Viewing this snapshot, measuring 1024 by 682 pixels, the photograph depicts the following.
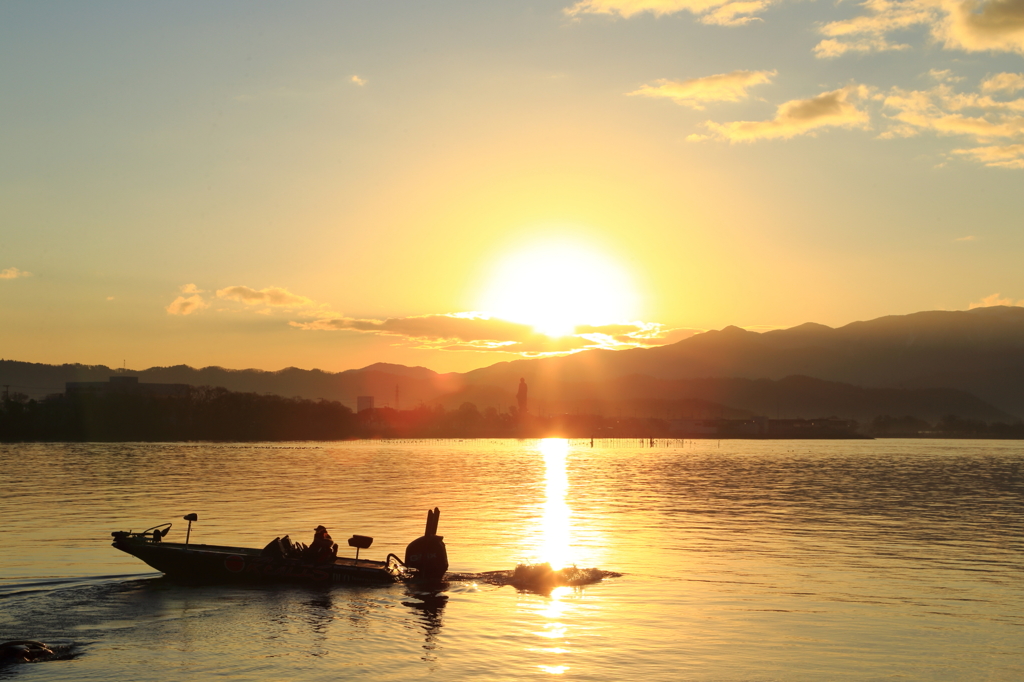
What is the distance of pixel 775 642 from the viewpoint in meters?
30.0

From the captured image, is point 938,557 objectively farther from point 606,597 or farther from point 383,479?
point 383,479

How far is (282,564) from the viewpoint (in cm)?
3906

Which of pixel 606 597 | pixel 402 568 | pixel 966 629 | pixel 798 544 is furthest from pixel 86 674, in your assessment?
pixel 798 544

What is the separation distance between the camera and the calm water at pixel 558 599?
27.2 meters

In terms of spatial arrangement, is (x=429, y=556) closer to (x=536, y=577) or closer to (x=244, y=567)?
(x=536, y=577)

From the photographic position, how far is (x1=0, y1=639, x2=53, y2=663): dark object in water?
25906 mm

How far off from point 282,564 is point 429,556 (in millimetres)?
7021

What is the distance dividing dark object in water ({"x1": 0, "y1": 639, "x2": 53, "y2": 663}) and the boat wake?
18.8 metres

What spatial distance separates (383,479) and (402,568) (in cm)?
7402

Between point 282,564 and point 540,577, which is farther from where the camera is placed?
point 540,577

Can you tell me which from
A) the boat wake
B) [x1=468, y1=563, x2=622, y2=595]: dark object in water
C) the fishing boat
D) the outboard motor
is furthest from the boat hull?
[x1=468, y1=563, x2=622, y2=595]: dark object in water

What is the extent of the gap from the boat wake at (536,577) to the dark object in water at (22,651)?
61.8 feet

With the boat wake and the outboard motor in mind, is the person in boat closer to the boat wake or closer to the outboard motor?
the outboard motor

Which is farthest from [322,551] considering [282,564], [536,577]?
[536,577]
